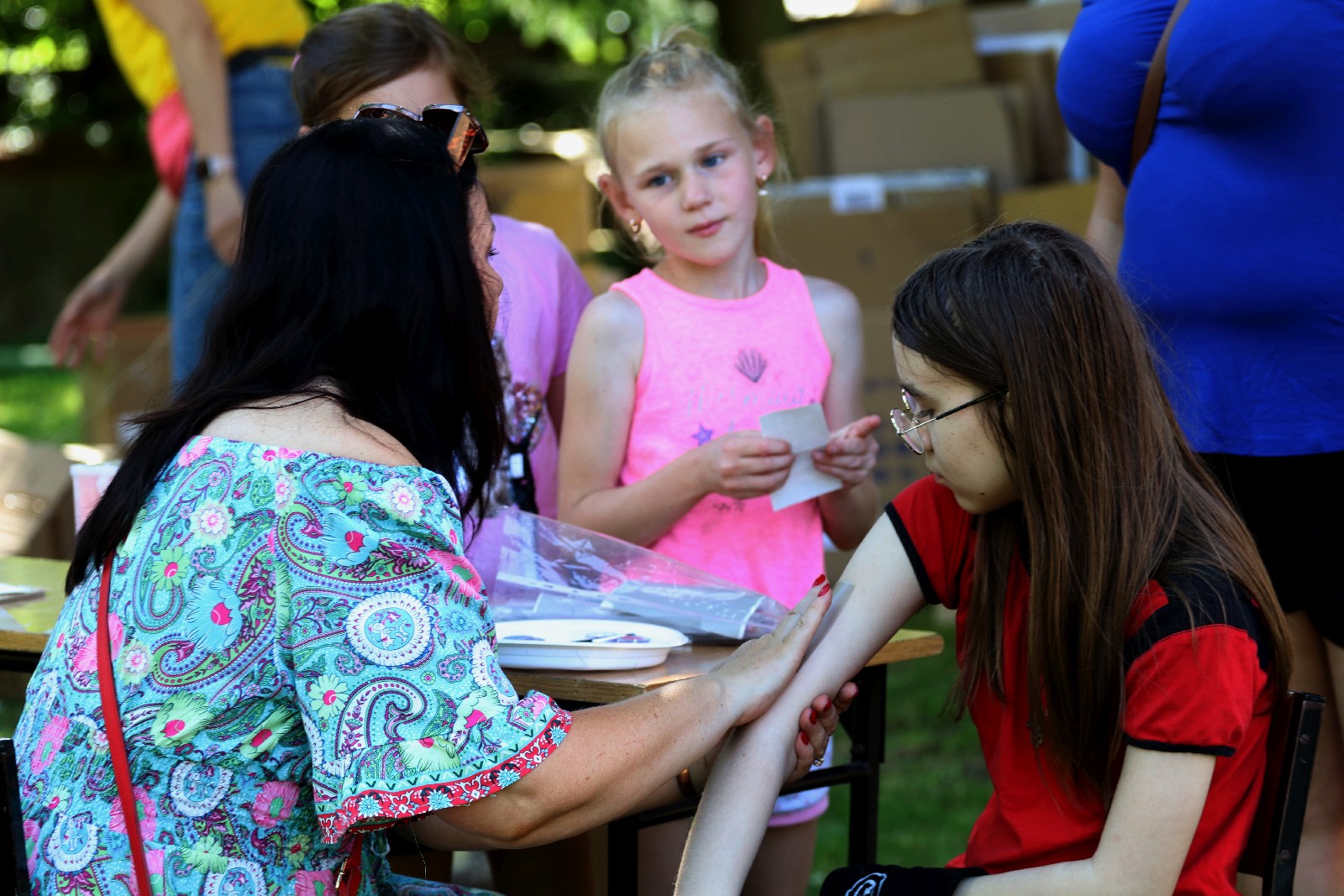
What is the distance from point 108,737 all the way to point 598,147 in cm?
176

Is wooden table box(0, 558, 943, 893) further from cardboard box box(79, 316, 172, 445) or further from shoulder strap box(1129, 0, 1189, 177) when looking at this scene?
cardboard box box(79, 316, 172, 445)

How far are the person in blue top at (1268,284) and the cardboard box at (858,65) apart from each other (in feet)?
10.9

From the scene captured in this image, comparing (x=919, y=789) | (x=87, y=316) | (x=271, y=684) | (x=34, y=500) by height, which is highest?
(x=271, y=684)

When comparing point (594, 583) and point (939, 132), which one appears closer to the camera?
point (594, 583)

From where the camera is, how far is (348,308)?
148 centimetres

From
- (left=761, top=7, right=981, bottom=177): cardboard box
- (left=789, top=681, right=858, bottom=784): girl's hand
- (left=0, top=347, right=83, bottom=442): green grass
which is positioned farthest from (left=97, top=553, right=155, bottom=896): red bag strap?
(left=0, top=347, right=83, bottom=442): green grass

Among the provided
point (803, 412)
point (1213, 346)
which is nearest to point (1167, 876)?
point (1213, 346)

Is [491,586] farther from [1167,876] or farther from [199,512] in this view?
[1167,876]

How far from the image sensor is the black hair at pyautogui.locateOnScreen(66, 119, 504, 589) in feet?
4.85

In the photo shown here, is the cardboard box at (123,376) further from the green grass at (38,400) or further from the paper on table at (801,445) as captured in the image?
the paper on table at (801,445)

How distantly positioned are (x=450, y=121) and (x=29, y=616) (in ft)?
3.52

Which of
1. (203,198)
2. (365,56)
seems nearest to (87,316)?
(203,198)

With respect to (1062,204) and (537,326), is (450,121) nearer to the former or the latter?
(537,326)

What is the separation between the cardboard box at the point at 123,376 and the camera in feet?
19.2
